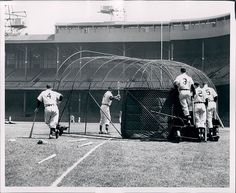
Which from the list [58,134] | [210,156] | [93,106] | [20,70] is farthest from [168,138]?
[20,70]

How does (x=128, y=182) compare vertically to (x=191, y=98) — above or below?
below

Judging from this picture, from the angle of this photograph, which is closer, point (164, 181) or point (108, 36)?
point (164, 181)

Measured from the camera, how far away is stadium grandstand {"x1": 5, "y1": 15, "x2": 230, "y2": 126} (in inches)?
971

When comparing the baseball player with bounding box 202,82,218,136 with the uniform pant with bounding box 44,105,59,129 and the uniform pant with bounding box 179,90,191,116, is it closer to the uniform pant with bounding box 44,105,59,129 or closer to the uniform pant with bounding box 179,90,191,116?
the uniform pant with bounding box 179,90,191,116

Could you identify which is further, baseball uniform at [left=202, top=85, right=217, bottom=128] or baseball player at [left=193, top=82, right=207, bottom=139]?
baseball uniform at [left=202, top=85, right=217, bottom=128]

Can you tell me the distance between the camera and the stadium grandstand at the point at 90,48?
80.9ft

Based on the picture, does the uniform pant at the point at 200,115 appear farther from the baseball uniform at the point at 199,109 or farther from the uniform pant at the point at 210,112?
the uniform pant at the point at 210,112

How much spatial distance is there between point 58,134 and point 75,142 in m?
1.23

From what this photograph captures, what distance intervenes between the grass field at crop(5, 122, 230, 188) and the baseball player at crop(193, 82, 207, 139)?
1.02 metres

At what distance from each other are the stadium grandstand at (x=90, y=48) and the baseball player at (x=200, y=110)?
1325 cm

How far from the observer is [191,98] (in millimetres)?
10359

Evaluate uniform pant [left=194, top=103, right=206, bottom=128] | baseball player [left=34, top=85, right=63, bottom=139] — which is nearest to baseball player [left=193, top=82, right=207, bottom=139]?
uniform pant [left=194, top=103, right=206, bottom=128]

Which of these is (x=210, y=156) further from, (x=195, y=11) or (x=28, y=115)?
(x=28, y=115)

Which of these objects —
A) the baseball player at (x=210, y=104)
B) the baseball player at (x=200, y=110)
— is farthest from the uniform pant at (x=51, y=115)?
the baseball player at (x=210, y=104)
